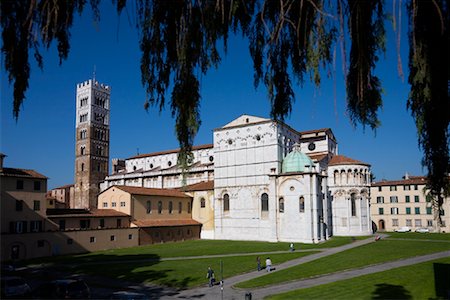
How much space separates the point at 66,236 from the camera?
4403 cm

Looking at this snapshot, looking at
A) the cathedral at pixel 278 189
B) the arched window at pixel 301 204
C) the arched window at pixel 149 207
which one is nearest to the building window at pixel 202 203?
the cathedral at pixel 278 189

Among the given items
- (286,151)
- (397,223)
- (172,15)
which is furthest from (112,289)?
(397,223)

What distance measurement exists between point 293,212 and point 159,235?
19.6m

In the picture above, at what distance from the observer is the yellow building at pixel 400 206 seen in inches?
2992

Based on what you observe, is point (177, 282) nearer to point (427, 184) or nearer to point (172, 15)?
point (427, 184)

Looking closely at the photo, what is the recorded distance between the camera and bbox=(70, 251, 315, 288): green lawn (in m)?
27.4

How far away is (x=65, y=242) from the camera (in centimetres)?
4391

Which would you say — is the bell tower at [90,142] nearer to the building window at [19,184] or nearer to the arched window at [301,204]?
the building window at [19,184]

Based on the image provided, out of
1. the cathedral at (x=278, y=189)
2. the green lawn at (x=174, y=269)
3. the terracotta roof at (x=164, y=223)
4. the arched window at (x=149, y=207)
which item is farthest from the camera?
the arched window at (x=149, y=207)

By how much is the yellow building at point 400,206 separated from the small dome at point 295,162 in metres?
32.6

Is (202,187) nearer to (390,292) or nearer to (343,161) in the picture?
(343,161)

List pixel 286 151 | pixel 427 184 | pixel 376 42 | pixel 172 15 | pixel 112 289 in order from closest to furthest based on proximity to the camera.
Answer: pixel 376 42
pixel 172 15
pixel 427 184
pixel 112 289
pixel 286 151

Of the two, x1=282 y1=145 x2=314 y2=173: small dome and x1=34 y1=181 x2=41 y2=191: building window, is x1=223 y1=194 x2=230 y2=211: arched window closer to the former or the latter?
x1=282 y1=145 x2=314 y2=173: small dome

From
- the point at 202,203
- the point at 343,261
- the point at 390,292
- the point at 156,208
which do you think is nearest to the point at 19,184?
the point at 156,208
